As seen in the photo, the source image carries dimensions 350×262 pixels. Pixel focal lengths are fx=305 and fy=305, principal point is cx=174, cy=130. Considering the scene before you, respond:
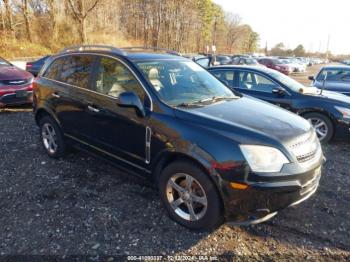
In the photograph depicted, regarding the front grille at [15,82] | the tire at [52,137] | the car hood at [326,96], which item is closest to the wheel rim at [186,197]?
the tire at [52,137]

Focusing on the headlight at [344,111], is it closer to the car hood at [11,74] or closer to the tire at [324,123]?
the tire at [324,123]

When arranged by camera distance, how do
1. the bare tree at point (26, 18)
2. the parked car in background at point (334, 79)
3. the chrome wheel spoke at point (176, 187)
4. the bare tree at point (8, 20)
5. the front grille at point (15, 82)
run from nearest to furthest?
1. the chrome wheel spoke at point (176, 187)
2. the front grille at point (15, 82)
3. the parked car in background at point (334, 79)
4. the bare tree at point (8, 20)
5. the bare tree at point (26, 18)

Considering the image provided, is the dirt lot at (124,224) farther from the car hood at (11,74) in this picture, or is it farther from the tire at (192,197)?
the car hood at (11,74)

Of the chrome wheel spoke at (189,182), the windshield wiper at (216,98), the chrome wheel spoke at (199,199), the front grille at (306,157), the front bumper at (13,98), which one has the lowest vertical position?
the chrome wheel spoke at (199,199)

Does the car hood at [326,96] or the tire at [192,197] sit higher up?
the car hood at [326,96]

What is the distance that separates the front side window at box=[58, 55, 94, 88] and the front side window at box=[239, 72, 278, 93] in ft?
12.9

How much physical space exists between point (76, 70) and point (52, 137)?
1.25 m

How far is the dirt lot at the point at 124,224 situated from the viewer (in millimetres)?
2918

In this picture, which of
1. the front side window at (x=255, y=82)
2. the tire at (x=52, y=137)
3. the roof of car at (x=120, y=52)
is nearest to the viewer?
the roof of car at (x=120, y=52)

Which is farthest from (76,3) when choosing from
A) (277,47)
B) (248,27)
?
(277,47)

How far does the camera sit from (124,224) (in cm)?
329

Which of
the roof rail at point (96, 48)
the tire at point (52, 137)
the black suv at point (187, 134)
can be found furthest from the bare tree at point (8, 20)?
the black suv at point (187, 134)

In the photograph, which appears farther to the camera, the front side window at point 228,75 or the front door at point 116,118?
the front side window at point 228,75

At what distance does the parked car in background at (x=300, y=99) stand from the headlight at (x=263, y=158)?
12.1 feet
